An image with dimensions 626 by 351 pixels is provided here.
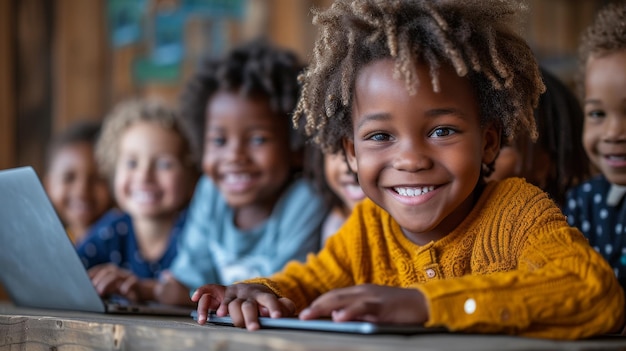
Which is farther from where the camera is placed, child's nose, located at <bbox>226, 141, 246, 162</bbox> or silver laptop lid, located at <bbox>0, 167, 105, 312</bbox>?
child's nose, located at <bbox>226, 141, 246, 162</bbox>

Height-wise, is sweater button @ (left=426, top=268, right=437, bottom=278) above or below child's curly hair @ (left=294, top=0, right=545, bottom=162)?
below

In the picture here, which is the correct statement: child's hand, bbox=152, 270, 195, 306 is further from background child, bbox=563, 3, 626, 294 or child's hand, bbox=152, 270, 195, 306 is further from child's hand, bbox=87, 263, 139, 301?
background child, bbox=563, 3, 626, 294

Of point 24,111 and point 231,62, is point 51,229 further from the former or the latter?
point 24,111

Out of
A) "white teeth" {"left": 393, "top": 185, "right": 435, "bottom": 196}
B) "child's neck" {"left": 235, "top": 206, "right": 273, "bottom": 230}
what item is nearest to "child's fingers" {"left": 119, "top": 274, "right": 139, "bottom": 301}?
"child's neck" {"left": 235, "top": 206, "right": 273, "bottom": 230}

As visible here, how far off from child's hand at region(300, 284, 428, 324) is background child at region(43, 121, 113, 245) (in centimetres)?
292

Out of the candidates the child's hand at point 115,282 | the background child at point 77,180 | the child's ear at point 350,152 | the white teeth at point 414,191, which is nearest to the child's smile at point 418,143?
the white teeth at point 414,191

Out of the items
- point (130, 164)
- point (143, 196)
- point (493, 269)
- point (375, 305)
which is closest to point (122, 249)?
point (143, 196)

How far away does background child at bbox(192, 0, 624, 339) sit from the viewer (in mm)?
1611

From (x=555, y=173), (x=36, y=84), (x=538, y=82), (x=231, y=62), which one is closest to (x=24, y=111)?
(x=36, y=84)

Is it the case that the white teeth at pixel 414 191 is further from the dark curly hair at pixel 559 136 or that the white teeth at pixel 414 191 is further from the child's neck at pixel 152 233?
the child's neck at pixel 152 233

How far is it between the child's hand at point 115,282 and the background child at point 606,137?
51.3 inches

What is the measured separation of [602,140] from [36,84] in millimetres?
3178

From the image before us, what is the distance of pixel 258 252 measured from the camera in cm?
296

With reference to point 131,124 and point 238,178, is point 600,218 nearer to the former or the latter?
point 238,178
